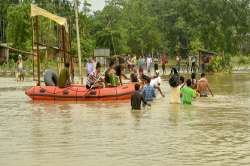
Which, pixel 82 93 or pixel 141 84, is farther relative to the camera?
pixel 141 84

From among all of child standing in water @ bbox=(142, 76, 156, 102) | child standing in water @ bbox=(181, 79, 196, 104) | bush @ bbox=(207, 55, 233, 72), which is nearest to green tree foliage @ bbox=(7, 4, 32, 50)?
bush @ bbox=(207, 55, 233, 72)

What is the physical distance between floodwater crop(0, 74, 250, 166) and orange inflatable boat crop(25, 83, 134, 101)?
0.77 m

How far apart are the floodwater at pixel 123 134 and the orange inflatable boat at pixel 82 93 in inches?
30.5

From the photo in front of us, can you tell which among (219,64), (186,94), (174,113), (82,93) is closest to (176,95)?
(186,94)

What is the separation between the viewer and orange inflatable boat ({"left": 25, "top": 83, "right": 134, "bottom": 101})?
24.3m

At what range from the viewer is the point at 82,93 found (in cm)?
2434

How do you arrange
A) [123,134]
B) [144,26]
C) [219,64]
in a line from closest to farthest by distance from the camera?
[123,134] → [219,64] → [144,26]

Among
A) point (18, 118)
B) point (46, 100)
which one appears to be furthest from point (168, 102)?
point (18, 118)

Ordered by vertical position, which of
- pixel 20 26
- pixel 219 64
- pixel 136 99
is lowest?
pixel 136 99

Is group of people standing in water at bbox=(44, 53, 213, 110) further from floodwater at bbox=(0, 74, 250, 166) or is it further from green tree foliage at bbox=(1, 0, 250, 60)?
green tree foliage at bbox=(1, 0, 250, 60)

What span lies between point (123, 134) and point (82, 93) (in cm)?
974

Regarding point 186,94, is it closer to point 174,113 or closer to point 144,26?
point 174,113

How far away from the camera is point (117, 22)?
7894 cm

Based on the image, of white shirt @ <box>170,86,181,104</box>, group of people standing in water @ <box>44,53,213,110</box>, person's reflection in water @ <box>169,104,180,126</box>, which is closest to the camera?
person's reflection in water @ <box>169,104,180,126</box>
